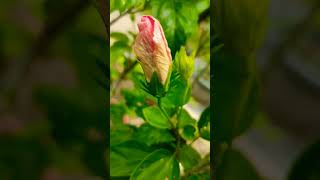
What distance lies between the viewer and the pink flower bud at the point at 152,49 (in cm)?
58

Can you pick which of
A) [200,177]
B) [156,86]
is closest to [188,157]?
[200,177]

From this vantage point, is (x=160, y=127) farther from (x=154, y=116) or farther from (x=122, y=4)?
(x=122, y=4)

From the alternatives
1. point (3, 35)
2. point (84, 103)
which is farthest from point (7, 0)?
point (84, 103)

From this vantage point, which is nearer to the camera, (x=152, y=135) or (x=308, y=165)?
(x=308, y=165)

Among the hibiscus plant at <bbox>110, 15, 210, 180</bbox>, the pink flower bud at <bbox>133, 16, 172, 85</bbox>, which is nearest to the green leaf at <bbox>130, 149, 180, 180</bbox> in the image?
the hibiscus plant at <bbox>110, 15, 210, 180</bbox>

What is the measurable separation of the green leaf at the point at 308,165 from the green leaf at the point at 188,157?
157 mm

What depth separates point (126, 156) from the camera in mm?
666

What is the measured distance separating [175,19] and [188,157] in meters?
0.20

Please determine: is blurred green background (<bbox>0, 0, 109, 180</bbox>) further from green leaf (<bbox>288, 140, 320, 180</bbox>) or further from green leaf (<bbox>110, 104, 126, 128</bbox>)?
green leaf (<bbox>288, 140, 320, 180</bbox>)

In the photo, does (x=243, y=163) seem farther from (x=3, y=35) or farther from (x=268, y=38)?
(x=3, y=35)

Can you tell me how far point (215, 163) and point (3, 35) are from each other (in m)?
0.32

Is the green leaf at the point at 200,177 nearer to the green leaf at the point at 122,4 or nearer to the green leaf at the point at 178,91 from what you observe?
the green leaf at the point at 178,91

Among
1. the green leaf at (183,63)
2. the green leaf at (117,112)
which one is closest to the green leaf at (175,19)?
the green leaf at (183,63)

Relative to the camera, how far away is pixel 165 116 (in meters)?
0.65
